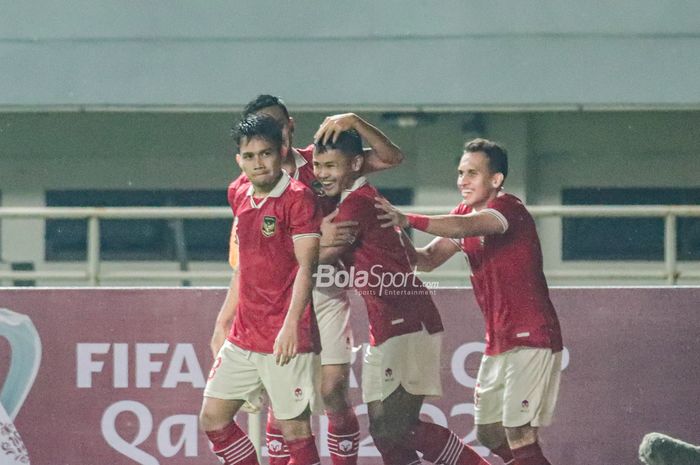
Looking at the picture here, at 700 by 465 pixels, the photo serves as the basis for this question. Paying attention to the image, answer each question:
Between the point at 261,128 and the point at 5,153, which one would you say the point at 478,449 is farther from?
the point at 5,153

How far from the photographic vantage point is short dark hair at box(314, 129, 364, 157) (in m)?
6.71

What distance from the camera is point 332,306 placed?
700 cm

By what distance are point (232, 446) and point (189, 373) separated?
1364 millimetres

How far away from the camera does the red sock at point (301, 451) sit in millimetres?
6539

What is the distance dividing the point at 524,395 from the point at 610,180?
6.50 meters

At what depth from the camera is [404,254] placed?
7062 mm

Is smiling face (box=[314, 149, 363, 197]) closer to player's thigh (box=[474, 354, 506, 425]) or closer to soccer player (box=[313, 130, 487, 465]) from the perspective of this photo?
soccer player (box=[313, 130, 487, 465])

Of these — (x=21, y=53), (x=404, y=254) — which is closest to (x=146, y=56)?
(x=21, y=53)

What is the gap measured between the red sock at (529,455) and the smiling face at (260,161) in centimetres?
172

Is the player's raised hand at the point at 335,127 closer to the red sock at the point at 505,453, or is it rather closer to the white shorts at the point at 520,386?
the white shorts at the point at 520,386

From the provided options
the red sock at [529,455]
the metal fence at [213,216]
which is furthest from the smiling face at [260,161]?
the red sock at [529,455]

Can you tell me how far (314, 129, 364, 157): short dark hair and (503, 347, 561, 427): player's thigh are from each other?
1.22 m

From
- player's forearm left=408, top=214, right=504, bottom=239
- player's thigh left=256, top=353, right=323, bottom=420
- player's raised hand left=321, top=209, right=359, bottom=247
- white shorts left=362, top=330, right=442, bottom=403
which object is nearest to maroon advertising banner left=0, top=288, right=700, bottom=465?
white shorts left=362, top=330, right=442, bottom=403

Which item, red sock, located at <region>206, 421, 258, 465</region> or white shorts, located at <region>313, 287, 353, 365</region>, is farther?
white shorts, located at <region>313, 287, 353, 365</region>
